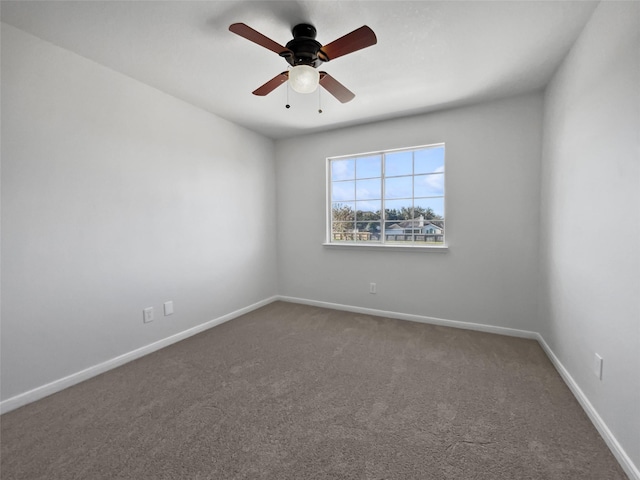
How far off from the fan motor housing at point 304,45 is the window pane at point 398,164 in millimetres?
1908

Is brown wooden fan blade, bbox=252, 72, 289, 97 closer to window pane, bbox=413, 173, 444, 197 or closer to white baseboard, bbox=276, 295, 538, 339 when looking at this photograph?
window pane, bbox=413, 173, 444, 197

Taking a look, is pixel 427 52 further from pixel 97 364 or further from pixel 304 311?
pixel 97 364

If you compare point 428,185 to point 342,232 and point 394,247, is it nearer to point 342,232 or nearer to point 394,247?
point 394,247

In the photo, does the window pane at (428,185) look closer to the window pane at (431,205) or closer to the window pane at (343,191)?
the window pane at (431,205)

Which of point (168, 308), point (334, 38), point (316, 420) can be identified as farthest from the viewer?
point (168, 308)

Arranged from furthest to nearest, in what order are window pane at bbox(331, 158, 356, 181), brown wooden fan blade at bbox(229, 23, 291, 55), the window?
1. window pane at bbox(331, 158, 356, 181)
2. the window
3. brown wooden fan blade at bbox(229, 23, 291, 55)

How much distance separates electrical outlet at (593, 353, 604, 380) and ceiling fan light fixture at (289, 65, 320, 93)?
91.6 inches

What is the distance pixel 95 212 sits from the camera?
218 centimetres

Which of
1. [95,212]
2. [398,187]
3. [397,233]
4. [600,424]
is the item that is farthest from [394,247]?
[95,212]

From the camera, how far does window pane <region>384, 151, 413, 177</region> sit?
11.0ft

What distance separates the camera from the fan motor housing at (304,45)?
1720 millimetres

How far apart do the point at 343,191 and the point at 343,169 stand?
0.30 m

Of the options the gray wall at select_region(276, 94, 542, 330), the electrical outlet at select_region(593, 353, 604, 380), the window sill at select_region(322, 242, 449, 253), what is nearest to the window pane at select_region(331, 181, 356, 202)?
the gray wall at select_region(276, 94, 542, 330)

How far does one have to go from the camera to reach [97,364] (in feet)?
7.20
